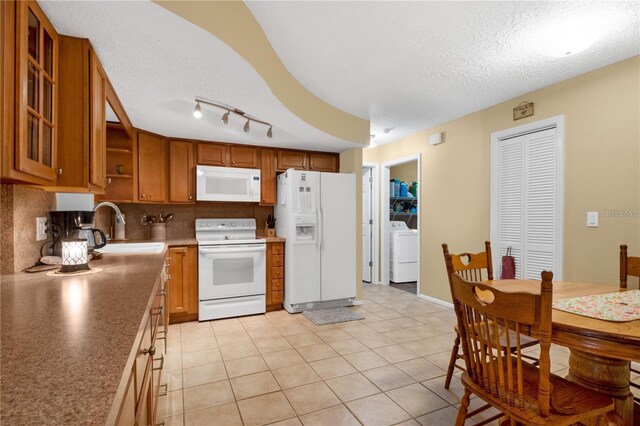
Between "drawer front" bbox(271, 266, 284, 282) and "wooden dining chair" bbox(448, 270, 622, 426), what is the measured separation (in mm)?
2710

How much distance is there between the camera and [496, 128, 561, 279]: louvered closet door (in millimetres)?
2984

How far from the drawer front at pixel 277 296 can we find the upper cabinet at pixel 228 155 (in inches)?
64.5

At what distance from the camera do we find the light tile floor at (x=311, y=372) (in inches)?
73.2

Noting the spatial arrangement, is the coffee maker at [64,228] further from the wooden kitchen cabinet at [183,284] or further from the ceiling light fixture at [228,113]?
the wooden kitchen cabinet at [183,284]

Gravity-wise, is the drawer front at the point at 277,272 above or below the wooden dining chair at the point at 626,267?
below

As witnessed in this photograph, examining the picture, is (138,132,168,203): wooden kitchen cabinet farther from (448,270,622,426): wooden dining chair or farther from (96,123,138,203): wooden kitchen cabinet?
(448,270,622,426): wooden dining chair

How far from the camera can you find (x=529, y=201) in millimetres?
3172

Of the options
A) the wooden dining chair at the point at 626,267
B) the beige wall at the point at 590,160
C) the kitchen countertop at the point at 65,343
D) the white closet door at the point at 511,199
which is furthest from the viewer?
the white closet door at the point at 511,199

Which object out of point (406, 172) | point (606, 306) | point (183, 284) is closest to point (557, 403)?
point (606, 306)

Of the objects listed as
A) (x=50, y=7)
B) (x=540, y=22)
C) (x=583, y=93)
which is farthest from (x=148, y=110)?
(x=583, y=93)

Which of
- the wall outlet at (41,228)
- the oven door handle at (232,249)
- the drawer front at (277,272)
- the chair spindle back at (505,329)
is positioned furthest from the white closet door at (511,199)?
the wall outlet at (41,228)

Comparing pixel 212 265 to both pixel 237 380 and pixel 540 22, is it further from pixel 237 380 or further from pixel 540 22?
pixel 540 22

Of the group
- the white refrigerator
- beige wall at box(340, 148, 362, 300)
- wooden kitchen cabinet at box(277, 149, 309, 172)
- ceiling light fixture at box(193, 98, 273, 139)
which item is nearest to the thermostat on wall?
beige wall at box(340, 148, 362, 300)

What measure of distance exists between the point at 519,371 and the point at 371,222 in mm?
4182
